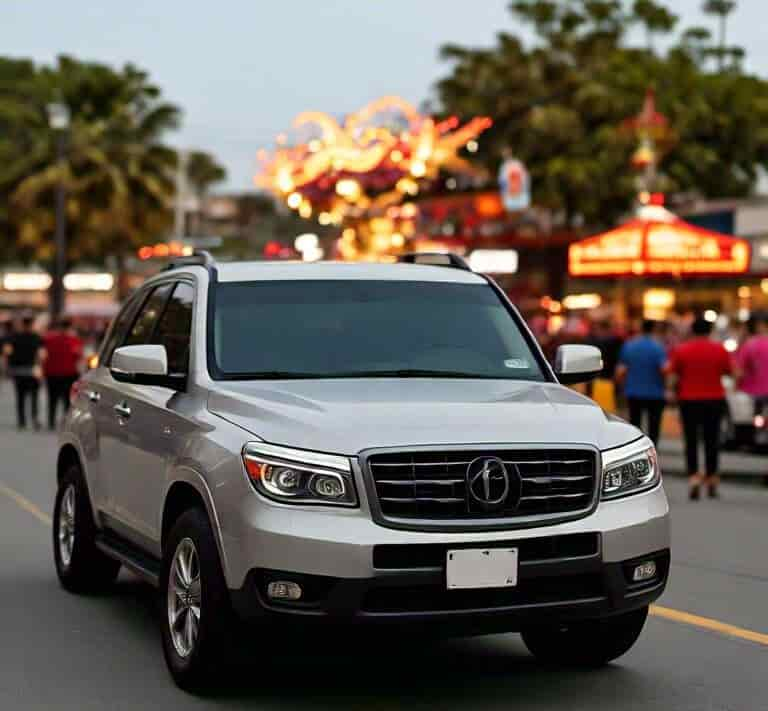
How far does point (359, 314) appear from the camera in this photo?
25.8ft

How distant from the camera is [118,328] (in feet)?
32.0

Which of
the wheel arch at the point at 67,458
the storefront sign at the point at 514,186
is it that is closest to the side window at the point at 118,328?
the wheel arch at the point at 67,458

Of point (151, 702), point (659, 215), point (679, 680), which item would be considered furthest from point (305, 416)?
point (659, 215)

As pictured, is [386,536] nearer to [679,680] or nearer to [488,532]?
[488,532]

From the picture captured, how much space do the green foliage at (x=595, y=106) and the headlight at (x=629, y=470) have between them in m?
49.9

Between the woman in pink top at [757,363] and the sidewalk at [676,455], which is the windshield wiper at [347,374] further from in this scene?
the sidewalk at [676,455]

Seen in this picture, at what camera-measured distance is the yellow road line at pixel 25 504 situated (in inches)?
546

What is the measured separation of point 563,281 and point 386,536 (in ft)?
192

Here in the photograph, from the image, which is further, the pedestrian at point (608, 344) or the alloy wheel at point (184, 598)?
the pedestrian at point (608, 344)

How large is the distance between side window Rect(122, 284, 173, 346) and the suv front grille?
2735 mm

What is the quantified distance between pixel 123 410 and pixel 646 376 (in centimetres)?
1141

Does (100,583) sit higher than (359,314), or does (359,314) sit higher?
(359,314)

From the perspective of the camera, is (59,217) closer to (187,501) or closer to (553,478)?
(187,501)

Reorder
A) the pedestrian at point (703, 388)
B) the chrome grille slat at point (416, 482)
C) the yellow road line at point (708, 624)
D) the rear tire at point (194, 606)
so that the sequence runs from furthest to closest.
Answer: the pedestrian at point (703, 388) → the yellow road line at point (708, 624) → the rear tire at point (194, 606) → the chrome grille slat at point (416, 482)
